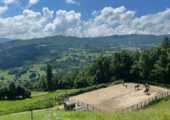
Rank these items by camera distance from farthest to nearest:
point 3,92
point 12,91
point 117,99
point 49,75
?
point 49,75 < point 12,91 < point 3,92 < point 117,99

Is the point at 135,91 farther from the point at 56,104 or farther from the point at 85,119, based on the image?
the point at 85,119

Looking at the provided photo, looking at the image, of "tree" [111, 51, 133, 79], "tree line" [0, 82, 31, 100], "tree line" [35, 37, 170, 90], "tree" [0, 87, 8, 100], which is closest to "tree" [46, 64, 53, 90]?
"tree line" [0, 82, 31, 100]

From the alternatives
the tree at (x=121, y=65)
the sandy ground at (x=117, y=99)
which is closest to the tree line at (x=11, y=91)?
the sandy ground at (x=117, y=99)

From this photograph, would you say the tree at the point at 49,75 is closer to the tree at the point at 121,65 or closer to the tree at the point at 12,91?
the tree at the point at 12,91

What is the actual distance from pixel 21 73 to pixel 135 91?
7267 inches

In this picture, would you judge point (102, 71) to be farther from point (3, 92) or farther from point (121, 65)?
point (3, 92)

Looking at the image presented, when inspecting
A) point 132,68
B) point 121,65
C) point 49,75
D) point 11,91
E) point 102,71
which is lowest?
point 11,91

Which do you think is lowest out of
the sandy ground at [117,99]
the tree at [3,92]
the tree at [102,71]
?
the tree at [3,92]

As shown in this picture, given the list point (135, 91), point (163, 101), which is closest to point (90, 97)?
point (135, 91)

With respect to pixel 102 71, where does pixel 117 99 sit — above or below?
below

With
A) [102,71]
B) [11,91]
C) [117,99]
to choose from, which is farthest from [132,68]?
[11,91]

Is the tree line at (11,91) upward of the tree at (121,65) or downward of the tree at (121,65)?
downward

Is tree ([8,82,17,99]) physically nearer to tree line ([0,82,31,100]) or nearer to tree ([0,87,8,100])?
tree line ([0,82,31,100])

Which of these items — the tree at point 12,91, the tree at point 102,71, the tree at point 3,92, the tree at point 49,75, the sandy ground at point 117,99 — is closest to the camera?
the sandy ground at point 117,99
